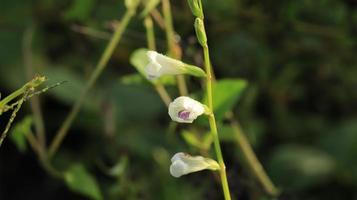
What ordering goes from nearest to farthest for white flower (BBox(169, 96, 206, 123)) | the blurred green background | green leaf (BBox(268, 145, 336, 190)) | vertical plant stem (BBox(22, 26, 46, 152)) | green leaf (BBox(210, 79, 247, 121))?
white flower (BBox(169, 96, 206, 123)) → green leaf (BBox(210, 79, 247, 121)) → vertical plant stem (BBox(22, 26, 46, 152)) → the blurred green background → green leaf (BBox(268, 145, 336, 190))

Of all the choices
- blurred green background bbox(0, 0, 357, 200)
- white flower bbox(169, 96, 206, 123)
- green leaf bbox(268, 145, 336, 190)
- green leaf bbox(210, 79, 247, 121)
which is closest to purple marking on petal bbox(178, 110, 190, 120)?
white flower bbox(169, 96, 206, 123)

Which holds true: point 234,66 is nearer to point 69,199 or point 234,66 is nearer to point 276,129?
point 276,129

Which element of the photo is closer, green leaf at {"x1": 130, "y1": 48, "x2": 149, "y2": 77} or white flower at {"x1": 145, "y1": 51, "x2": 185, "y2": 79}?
white flower at {"x1": 145, "y1": 51, "x2": 185, "y2": 79}

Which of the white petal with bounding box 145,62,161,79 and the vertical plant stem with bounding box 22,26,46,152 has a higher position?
the white petal with bounding box 145,62,161,79

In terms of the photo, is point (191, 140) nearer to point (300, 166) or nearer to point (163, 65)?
point (163, 65)

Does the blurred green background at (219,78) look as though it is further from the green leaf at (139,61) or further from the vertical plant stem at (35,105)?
the green leaf at (139,61)

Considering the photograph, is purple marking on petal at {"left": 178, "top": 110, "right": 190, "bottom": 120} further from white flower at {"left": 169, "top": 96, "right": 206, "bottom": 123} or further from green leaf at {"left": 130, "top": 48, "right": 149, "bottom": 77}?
green leaf at {"left": 130, "top": 48, "right": 149, "bottom": 77}

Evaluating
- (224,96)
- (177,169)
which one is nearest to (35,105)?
(224,96)

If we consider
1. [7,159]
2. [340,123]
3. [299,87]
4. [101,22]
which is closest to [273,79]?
[299,87]
